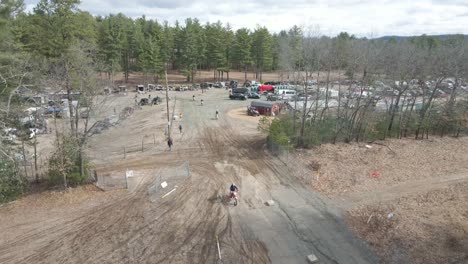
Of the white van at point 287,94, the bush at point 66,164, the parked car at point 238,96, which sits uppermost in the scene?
the white van at point 287,94

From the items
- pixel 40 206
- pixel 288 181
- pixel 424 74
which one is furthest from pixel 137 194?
pixel 424 74

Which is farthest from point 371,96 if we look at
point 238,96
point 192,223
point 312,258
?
point 238,96

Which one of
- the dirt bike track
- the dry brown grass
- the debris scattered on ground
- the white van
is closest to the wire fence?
the dirt bike track

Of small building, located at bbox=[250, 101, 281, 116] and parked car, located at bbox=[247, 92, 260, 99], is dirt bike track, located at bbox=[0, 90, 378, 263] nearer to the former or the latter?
small building, located at bbox=[250, 101, 281, 116]

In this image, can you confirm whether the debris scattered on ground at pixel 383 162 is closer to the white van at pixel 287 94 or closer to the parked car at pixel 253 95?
the white van at pixel 287 94

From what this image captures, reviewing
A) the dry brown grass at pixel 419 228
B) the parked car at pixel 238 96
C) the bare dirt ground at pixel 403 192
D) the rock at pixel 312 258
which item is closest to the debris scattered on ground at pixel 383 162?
the bare dirt ground at pixel 403 192
